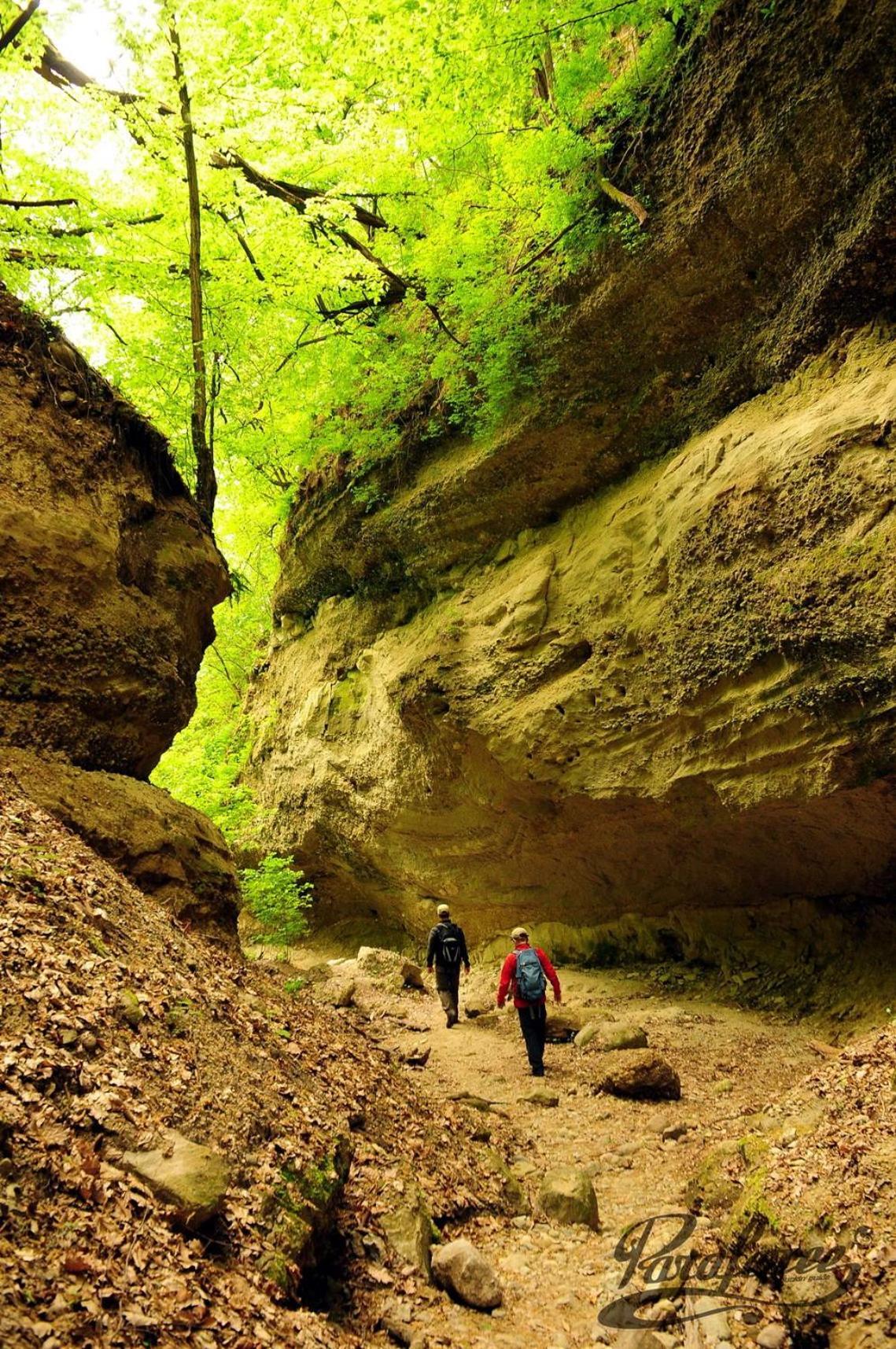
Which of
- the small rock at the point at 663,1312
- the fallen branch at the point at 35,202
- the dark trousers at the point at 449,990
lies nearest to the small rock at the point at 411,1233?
the small rock at the point at 663,1312

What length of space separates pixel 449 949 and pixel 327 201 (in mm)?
11984

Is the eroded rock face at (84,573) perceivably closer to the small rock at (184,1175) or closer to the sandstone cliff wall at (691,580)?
the small rock at (184,1175)

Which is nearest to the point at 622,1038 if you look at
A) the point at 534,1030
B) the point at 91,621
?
the point at 534,1030

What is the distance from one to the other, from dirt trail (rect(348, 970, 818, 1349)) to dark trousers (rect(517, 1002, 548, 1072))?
196 millimetres

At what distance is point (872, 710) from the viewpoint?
810cm

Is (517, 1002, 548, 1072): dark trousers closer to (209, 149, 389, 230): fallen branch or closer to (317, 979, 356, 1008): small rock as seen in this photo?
(317, 979, 356, 1008): small rock

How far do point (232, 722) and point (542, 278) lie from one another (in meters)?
15.4

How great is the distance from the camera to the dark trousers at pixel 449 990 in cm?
1034

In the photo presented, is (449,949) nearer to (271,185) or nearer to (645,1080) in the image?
(645,1080)

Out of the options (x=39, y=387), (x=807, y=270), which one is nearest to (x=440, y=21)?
(x=807, y=270)

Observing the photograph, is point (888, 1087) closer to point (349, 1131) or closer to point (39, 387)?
point (349, 1131)

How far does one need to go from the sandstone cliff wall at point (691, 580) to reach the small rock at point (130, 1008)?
25.0 feet

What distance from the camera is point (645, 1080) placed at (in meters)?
7.41
